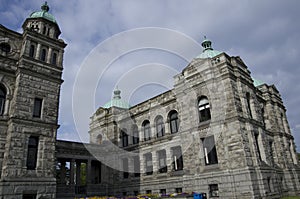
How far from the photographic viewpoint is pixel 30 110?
19.3 m

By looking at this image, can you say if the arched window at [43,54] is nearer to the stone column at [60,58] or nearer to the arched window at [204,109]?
the stone column at [60,58]

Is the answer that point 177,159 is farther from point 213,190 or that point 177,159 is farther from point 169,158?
point 213,190

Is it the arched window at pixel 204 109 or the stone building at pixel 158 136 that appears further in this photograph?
the arched window at pixel 204 109

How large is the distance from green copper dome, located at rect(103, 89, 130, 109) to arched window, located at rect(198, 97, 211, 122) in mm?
15936

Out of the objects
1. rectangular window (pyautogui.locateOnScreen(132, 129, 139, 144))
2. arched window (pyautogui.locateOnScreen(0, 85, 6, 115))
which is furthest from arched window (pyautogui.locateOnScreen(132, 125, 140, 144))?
arched window (pyautogui.locateOnScreen(0, 85, 6, 115))

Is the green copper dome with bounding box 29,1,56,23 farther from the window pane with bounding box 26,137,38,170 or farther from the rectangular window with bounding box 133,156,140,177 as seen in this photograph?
the rectangular window with bounding box 133,156,140,177

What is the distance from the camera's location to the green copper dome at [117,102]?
37656 mm

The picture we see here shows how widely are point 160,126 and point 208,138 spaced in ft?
26.1

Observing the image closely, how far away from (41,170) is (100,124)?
18542 millimetres

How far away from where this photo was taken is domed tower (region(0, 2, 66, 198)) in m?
17.3

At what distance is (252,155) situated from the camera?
2125 centimetres

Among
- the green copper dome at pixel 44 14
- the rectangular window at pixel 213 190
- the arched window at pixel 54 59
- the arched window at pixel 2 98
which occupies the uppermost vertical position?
the green copper dome at pixel 44 14

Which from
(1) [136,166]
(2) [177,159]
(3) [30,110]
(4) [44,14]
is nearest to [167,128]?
(2) [177,159]

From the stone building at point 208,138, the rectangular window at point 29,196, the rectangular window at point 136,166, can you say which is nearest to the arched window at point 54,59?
the rectangular window at point 29,196
